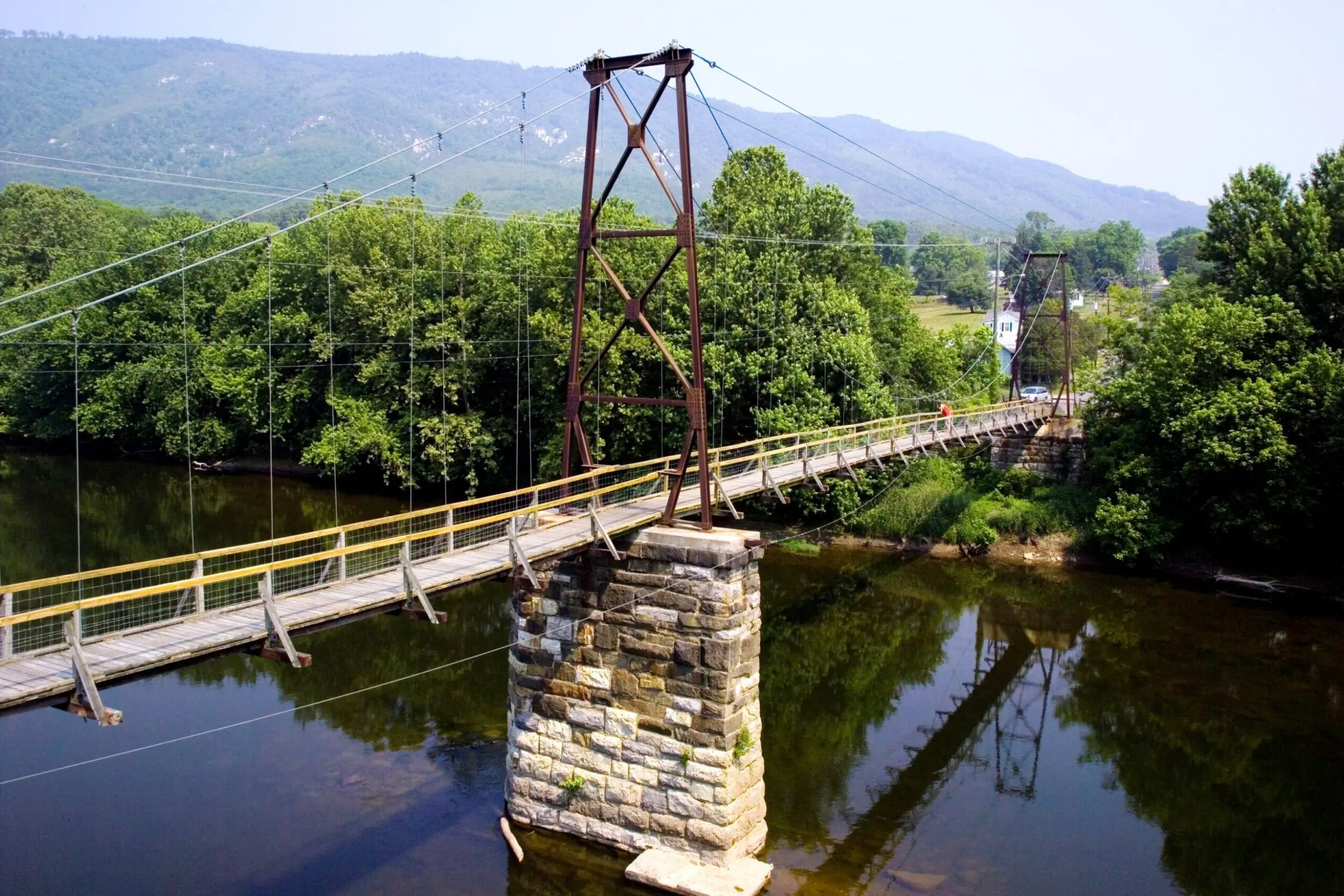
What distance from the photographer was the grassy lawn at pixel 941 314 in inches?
3435

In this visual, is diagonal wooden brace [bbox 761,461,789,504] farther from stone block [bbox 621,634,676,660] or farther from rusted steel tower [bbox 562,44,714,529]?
stone block [bbox 621,634,676,660]

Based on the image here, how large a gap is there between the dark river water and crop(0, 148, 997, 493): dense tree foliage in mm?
6710

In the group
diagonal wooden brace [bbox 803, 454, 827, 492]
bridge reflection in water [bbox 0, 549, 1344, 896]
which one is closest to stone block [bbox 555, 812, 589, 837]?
bridge reflection in water [bbox 0, 549, 1344, 896]

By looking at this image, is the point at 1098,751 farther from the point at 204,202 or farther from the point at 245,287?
the point at 204,202

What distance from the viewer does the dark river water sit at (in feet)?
46.3

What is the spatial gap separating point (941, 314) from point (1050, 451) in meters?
66.0

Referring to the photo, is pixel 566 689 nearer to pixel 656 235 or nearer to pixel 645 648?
pixel 645 648

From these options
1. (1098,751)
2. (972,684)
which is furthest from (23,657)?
(972,684)

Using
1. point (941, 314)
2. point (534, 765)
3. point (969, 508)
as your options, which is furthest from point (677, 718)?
point (941, 314)

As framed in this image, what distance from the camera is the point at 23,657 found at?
9820 millimetres

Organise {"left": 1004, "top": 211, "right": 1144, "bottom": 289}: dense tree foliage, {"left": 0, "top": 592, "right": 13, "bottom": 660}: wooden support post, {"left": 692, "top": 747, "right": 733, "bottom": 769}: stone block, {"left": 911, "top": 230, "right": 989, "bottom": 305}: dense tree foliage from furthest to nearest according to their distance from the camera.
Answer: {"left": 1004, "top": 211, "right": 1144, "bottom": 289}: dense tree foliage → {"left": 911, "top": 230, "right": 989, "bottom": 305}: dense tree foliage → {"left": 692, "top": 747, "right": 733, "bottom": 769}: stone block → {"left": 0, "top": 592, "right": 13, "bottom": 660}: wooden support post

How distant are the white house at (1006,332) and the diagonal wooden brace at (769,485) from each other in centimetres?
4263

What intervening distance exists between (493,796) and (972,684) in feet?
36.5

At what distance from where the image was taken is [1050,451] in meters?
34.8
